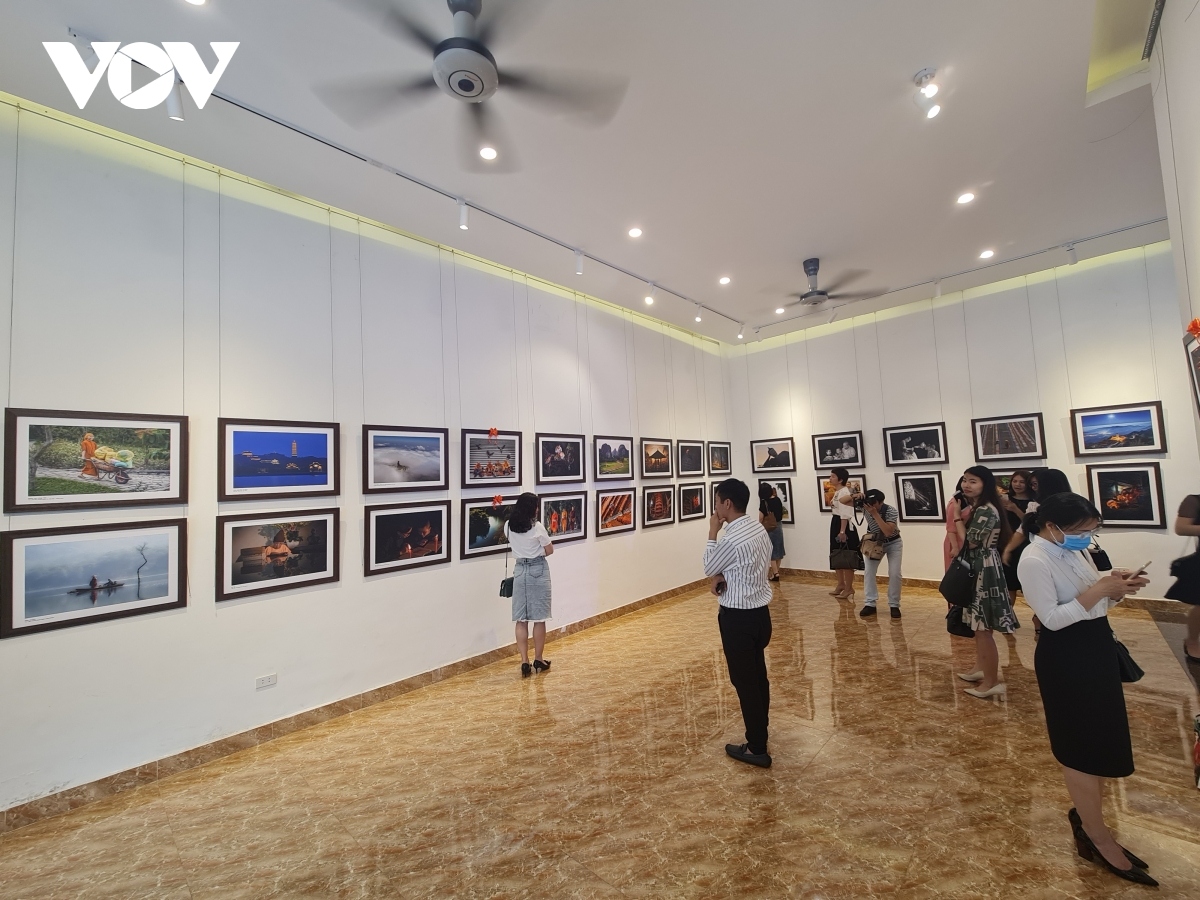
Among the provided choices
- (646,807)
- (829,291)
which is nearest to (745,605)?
(646,807)

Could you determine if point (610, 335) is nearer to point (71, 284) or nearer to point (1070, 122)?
point (1070, 122)

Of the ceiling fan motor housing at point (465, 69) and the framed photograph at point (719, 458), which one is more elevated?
the ceiling fan motor housing at point (465, 69)

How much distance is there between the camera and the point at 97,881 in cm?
301

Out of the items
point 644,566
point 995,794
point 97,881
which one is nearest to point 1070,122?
point 995,794

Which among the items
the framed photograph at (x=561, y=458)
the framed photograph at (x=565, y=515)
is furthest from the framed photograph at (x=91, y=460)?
the framed photograph at (x=565, y=515)

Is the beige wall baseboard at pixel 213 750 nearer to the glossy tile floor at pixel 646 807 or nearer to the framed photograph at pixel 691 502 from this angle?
the glossy tile floor at pixel 646 807

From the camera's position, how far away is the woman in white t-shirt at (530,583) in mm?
6082

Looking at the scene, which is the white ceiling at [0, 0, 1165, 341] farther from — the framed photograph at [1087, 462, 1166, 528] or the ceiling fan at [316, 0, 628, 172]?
the framed photograph at [1087, 462, 1166, 528]

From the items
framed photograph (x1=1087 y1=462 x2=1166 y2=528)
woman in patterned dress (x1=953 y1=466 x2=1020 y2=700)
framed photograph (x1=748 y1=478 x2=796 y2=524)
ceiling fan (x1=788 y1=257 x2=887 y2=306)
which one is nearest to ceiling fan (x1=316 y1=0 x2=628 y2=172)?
ceiling fan (x1=788 y1=257 x2=887 y2=306)

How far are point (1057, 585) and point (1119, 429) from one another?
24.6 ft

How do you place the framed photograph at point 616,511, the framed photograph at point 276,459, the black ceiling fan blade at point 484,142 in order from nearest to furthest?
the black ceiling fan blade at point 484,142, the framed photograph at point 276,459, the framed photograph at point 616,511

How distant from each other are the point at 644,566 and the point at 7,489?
792cm

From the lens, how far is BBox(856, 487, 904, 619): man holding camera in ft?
25.6

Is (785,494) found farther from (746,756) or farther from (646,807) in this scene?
(646,807)
